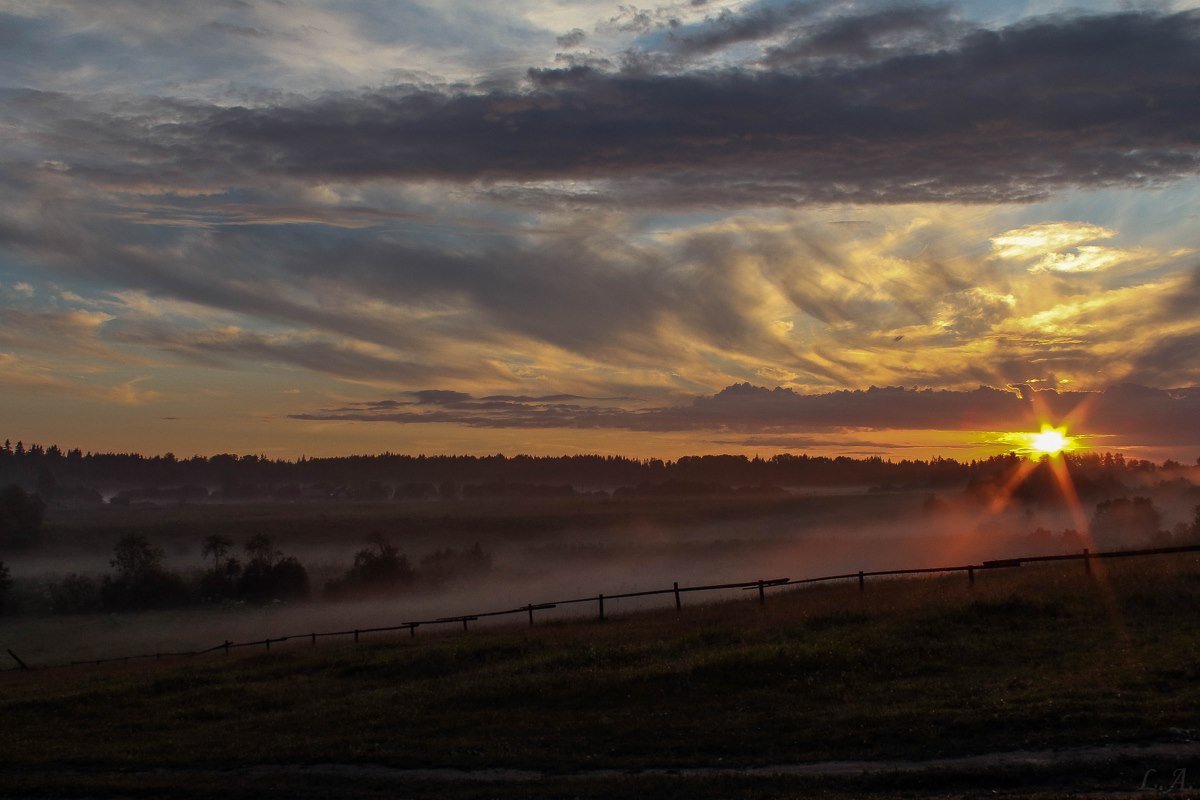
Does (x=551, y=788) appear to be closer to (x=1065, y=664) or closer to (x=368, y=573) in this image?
(x=1065, y=664)

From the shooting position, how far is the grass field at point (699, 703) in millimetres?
16188

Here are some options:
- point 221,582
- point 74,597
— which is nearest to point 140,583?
point 74,597

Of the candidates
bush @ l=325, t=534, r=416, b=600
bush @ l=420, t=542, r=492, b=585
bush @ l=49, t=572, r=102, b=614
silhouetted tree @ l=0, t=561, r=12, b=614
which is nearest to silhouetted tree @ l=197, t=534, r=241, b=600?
bush @ l=325, t=534, r=416, b=600

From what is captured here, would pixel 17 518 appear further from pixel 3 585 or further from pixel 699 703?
pixel 699 703

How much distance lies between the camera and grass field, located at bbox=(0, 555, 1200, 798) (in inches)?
637

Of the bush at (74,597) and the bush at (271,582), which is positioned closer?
the bush at (74,597)

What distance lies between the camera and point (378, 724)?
2223 cm

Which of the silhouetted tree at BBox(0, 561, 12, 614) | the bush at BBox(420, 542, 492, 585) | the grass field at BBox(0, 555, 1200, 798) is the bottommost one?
the bush at BBox(420, 542, 492, 585)

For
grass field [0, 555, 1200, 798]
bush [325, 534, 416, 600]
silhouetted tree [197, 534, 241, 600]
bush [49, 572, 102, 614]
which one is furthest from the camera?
bush [325, 534, 416, 600]

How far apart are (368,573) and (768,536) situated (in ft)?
350

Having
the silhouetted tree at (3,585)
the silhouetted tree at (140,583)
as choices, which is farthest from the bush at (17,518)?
the silhouetted tree at (3,585)

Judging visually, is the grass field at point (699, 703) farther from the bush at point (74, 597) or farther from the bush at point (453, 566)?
the bush at point (453, 566)

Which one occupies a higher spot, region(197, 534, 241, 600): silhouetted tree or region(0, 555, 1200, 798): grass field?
region(0, 555, 1200, 798): grass field

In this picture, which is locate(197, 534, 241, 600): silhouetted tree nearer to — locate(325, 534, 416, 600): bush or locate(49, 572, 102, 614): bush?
locate(325, 534, 416, 600): bush
